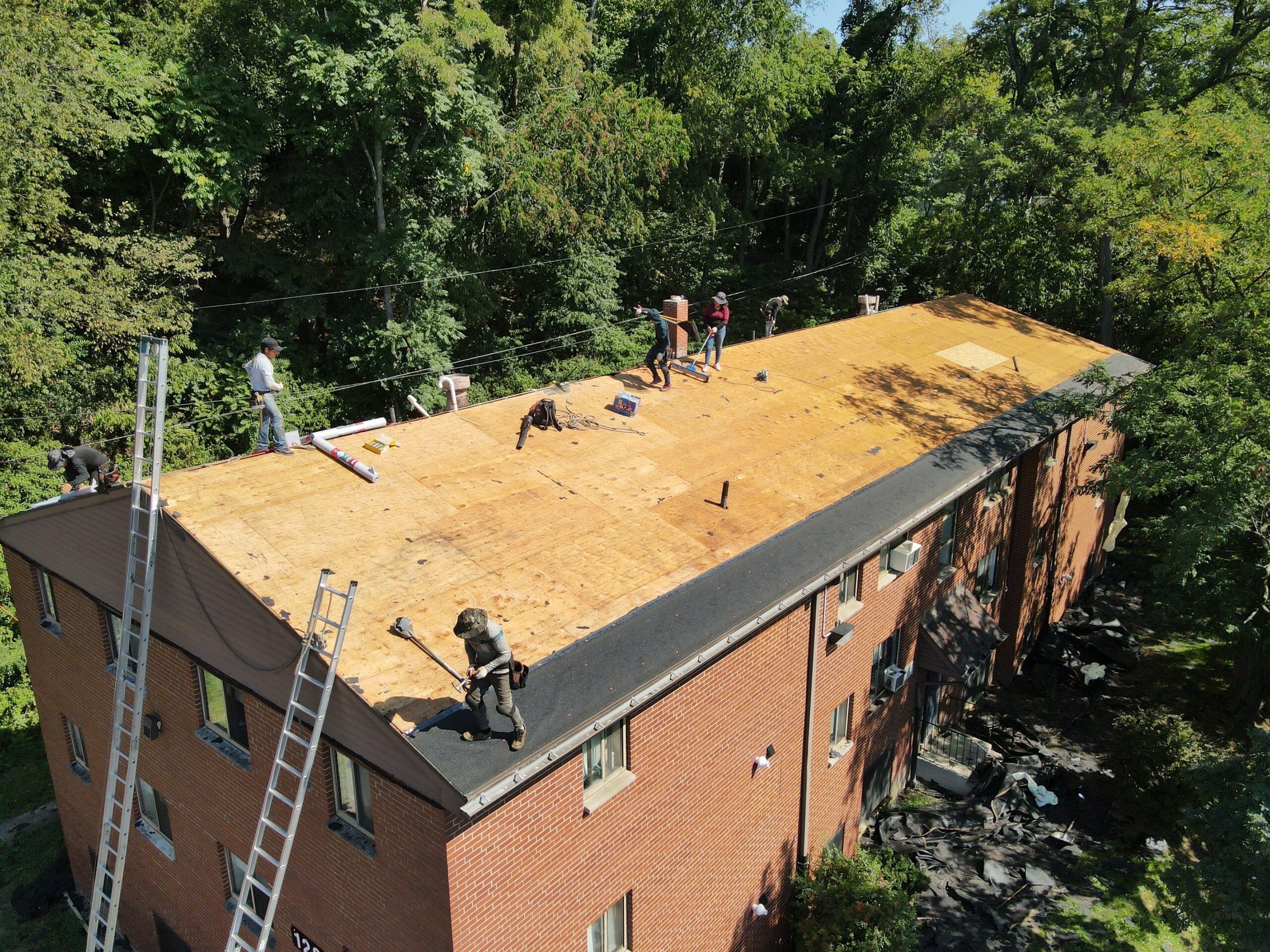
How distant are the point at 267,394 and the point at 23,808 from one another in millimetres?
13885

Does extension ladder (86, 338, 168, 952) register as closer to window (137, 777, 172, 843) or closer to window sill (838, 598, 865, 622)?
window (137, 777, 172, 843)

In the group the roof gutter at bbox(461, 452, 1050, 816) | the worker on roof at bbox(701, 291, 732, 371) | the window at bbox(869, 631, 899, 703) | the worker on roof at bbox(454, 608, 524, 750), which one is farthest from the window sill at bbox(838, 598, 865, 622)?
the worker on roof at bbox(454, 608, 524, 750)

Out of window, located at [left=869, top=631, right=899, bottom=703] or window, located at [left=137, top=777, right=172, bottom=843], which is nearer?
window, located at [left=137, top=777, right=172, bottom=843]

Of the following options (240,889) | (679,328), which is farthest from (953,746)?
(240,889)

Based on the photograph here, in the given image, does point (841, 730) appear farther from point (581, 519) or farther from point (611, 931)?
point (581, 519)

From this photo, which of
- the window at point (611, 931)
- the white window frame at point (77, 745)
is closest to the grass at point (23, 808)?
the white window frame at point (77, 745)

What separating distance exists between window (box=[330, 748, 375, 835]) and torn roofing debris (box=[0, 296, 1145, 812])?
4.44 ft

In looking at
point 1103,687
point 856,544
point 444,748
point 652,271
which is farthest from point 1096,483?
point 652,271

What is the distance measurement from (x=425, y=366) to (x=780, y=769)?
61.4 ft

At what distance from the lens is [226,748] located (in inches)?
441

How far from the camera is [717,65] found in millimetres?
35906

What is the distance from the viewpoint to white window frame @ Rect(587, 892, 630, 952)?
10.5 metres

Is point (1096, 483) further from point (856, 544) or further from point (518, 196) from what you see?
point (518, 196)

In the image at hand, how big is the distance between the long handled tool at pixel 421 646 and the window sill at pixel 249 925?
5.18 metres
